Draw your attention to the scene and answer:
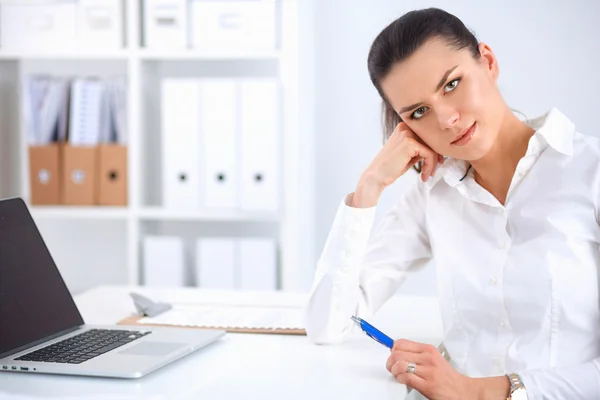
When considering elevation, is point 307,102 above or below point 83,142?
above

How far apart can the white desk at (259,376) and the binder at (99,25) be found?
193 centimetres

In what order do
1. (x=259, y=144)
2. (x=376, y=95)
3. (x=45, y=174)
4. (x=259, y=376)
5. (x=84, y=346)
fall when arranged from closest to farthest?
(x=259, y=376) → (x=84, y=346) → (x=259, y=144) → (x=45, y=174) → (x=376, y=95)

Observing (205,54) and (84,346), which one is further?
(205,54)

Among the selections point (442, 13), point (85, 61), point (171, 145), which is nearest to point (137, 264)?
point (171, 145)

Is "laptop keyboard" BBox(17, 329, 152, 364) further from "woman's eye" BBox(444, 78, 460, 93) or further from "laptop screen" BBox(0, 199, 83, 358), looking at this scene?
"woman's eye" BBox(444, 78, 460, 93)

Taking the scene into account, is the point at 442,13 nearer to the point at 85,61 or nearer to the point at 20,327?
the point at 20,327

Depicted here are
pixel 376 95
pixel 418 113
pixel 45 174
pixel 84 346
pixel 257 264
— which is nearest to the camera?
pixel 84 346

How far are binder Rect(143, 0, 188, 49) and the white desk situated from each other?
1799 millimetres

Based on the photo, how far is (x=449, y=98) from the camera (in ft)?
4.21

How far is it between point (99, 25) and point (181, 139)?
0.58 m

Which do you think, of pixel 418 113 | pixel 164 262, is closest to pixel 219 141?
pixel 164 262

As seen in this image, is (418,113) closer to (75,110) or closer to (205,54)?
(205,54)

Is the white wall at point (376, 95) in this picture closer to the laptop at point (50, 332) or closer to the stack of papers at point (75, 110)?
the stack of papers at point (75, 110)

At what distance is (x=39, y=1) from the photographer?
3.14 metres
